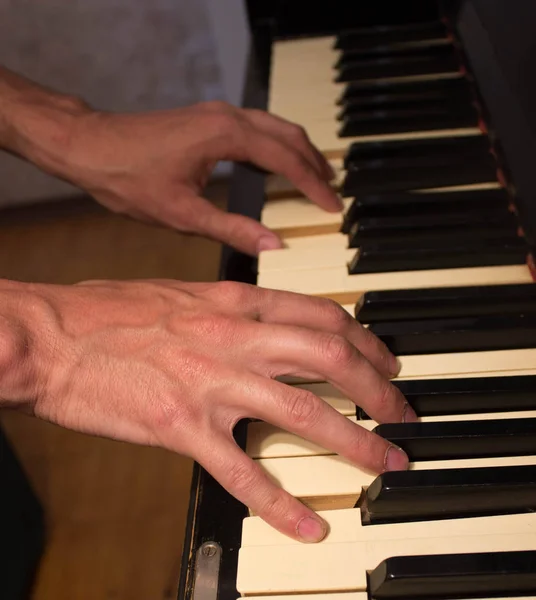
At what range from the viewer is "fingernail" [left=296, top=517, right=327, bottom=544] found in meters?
0.56

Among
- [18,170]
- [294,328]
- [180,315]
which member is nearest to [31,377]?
[180,315]

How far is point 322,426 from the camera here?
1.97ft

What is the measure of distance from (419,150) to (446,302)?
33 cm

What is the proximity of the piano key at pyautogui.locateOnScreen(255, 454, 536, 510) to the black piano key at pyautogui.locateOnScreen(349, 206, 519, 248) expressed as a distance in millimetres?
308

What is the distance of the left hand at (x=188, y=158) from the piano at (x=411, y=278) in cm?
5

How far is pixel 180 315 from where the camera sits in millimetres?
687

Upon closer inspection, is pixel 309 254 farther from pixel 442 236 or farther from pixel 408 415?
pixel 408 415

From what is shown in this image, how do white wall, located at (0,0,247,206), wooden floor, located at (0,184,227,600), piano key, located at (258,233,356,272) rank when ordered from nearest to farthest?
piano key, located at (258,233,356,272) < wooden floor, located at (0,184,227,600) < white wall, located at (0,0,247,206)

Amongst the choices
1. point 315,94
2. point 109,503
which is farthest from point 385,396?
point 109,503

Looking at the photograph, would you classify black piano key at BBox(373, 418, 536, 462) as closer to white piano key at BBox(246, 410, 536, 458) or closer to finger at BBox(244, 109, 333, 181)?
white piano key at BBox(246, 410, 536, 458)

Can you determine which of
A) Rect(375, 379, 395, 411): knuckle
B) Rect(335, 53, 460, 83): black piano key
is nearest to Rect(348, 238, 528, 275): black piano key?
Rect(375, 379, 395, 411): knuckle

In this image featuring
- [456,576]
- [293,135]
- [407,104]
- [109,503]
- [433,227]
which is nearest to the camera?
[456,576]

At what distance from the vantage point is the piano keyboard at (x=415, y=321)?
0.55m

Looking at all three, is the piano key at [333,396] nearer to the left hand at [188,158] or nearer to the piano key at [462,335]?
the piano key at [462,335]
